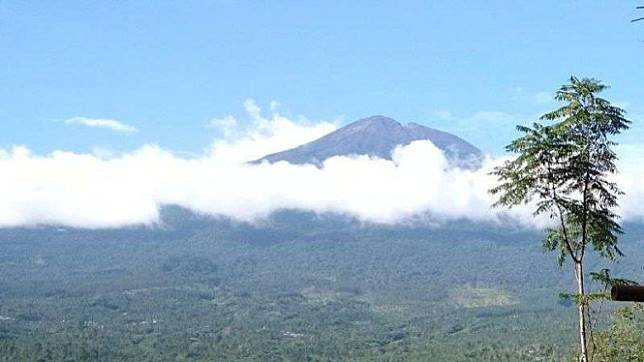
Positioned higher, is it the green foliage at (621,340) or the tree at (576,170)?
the tree at (576,170)

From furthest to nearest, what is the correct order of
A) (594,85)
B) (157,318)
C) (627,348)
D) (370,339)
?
(157,318)
(370,339)
(627,348)
(594,85)

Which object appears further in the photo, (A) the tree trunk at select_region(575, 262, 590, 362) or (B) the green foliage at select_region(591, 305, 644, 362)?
(B) the green foliage at select_region(591, 305, 644, 362)

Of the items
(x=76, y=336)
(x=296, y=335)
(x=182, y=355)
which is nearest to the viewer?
(x=182, y=355)

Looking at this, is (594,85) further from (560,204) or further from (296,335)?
(296,335)

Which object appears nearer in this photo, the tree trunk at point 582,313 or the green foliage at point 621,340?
the tree trunk at point 582,313

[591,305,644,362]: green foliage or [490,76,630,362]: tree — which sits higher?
[490,76,630,362]: tree

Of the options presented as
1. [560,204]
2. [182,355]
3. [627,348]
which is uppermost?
[560,204]

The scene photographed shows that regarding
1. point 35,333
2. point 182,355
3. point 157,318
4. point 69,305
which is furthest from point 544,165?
point 69,305

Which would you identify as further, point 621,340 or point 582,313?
point 621,340

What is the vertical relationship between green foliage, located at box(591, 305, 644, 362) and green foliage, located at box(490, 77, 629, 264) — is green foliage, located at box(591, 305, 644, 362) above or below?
below

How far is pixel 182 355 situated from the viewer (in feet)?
421

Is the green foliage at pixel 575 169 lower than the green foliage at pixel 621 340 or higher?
higher

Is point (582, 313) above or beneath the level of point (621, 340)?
above

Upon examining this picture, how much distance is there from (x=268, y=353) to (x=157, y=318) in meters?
60.0
